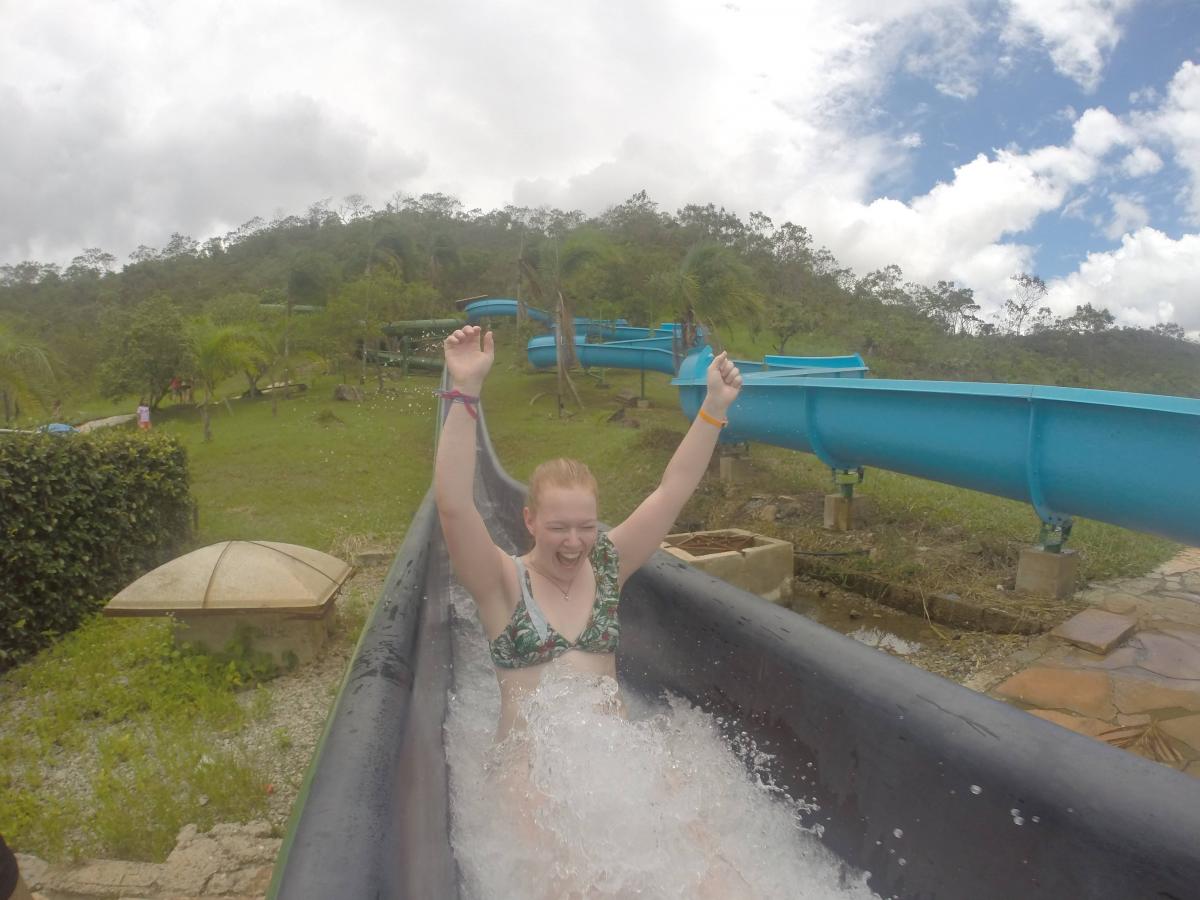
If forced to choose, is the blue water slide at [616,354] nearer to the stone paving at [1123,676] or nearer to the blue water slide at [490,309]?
the blue water slide at [490,309]

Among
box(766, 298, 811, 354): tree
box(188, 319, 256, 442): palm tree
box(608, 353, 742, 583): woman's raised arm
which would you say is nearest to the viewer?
box(608, 353, 742, 583): woman's raised arm

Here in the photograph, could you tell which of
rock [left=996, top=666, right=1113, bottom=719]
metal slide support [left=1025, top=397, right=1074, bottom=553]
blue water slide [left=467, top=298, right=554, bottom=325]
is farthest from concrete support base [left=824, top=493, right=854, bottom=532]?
blue water slide [left=467, top=298, right=554, bottom=325]

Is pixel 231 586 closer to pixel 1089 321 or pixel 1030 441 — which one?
pixel 1030 441

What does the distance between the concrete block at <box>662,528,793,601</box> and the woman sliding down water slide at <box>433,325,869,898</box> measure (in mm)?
1845

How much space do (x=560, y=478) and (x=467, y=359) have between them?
38 cm

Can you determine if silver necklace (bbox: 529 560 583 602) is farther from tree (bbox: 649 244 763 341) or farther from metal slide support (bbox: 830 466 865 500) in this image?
tree (bbox: 649 244 763 341)

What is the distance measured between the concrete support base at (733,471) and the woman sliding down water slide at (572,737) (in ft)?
16.5

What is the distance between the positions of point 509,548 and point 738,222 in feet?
119

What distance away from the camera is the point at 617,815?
171cm

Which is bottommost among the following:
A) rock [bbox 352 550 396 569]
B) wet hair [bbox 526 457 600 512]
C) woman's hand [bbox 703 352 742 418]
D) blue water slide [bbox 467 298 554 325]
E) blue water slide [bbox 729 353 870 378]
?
rock [bbox 352 550 396 569]

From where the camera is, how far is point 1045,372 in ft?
46.9

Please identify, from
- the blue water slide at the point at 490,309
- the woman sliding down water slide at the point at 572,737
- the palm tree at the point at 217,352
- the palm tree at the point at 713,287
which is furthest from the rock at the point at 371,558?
the blue water slide at the point at 490,309

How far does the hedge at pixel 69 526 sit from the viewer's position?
4.02 meters

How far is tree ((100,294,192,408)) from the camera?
17.1m
